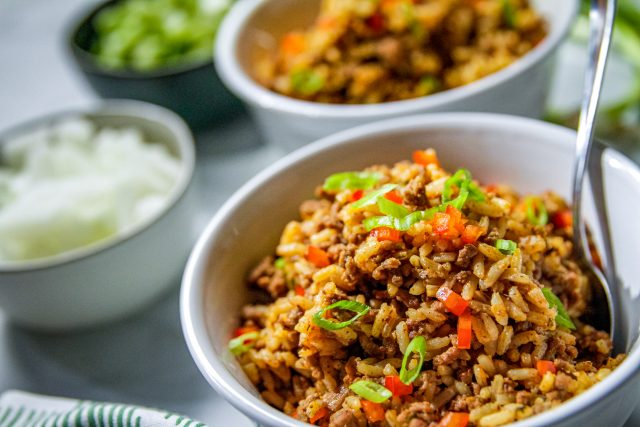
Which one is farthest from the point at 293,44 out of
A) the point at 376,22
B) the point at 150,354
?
the point at 150,354

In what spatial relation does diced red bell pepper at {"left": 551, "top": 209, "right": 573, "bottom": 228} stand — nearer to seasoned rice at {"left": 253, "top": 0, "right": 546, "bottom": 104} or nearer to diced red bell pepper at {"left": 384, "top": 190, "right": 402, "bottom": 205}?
diced red bell pepper at {"left": 384, "top": 190, "right": 402, "bottom": 205}

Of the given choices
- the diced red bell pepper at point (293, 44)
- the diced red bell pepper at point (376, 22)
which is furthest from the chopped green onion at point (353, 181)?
the diced red bell pepper at point (293, 44)

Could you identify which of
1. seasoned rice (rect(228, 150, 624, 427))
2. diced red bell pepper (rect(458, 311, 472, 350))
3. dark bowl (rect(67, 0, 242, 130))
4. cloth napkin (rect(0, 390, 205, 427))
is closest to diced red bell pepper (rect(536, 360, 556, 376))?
seasoned rice (rect(228, 150, 624, 427))

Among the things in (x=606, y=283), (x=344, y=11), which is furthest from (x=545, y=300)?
(x=344, y=11)

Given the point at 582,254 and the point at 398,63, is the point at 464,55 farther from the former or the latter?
the point at 582,254

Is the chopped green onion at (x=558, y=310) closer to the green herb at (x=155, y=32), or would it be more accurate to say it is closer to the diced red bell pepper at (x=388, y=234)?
the diced red bell pepper at (x=388, y=234)
